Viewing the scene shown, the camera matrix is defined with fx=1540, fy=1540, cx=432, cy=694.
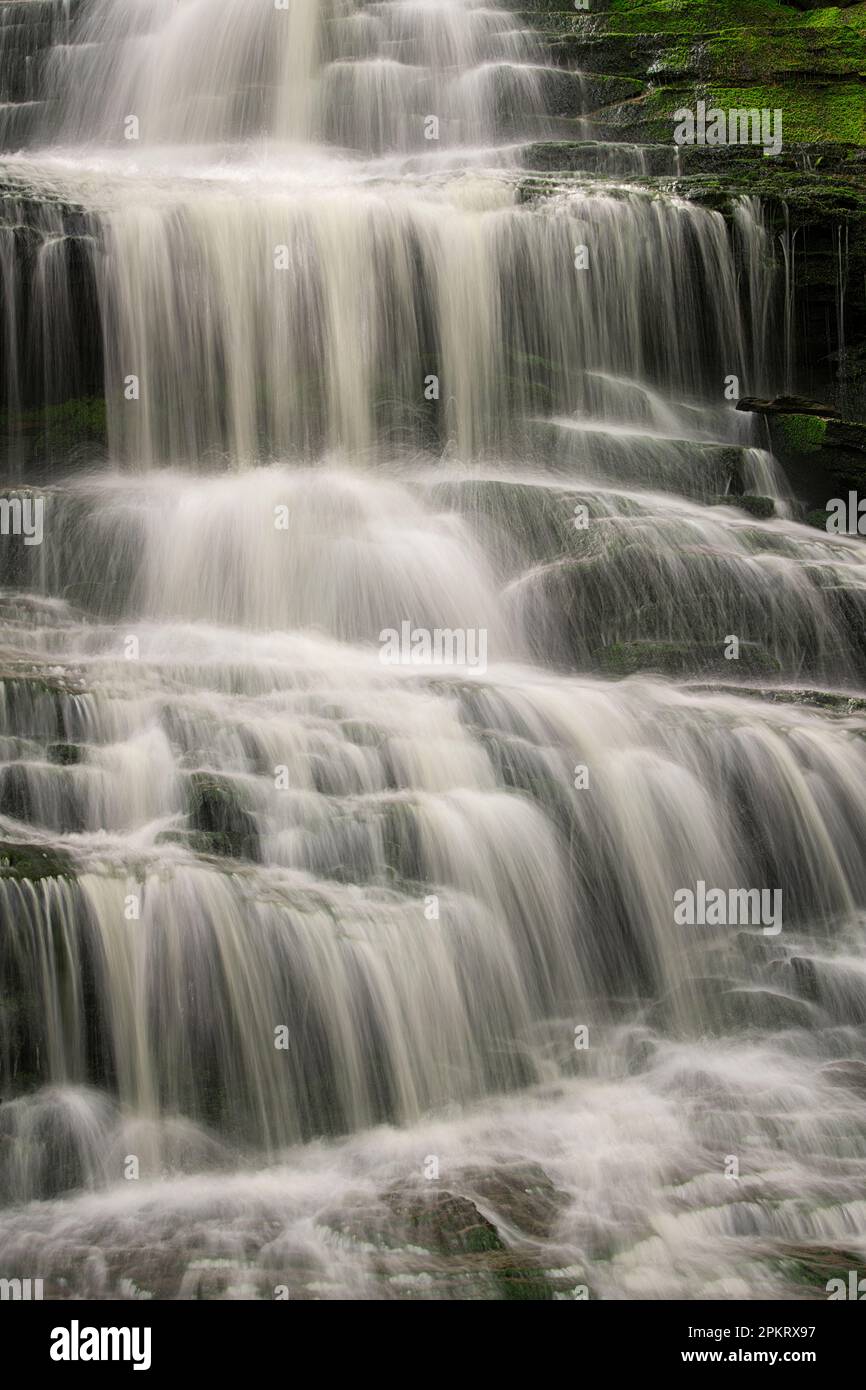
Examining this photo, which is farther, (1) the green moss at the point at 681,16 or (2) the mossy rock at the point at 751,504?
(1) the green moss at the point at 681,16

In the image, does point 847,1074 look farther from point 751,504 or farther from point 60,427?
point 60,427

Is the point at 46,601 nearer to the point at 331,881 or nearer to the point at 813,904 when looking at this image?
the point at 331,881

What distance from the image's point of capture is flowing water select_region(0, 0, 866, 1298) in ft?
24.2

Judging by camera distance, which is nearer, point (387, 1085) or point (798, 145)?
point (387, 1085)

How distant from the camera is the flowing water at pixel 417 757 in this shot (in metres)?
7.37

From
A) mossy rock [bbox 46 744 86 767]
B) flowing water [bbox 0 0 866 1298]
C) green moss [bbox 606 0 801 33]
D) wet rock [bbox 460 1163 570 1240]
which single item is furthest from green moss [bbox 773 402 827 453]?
wet rock [bbox 460 1163 570 1240]

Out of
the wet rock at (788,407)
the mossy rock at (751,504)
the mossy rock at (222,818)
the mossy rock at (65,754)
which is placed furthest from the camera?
the wet rock at (788,407)

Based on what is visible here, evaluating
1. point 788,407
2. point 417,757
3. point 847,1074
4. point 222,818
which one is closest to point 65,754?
point 222,818

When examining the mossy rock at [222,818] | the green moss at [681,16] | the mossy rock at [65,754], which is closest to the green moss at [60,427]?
the mossy rock at [65,754]

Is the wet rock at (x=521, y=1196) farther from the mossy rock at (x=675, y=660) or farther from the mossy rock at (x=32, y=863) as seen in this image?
the mossy rock at (x=675, y=660)
